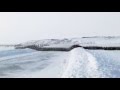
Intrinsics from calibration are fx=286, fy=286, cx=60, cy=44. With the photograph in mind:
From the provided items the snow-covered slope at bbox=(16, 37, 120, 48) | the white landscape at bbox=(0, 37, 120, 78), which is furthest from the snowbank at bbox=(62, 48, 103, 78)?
the snow-covered slope at bbox=(16, 37, 120, 48)

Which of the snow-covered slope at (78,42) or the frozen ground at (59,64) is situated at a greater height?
the snow-covered slope at (78,42)

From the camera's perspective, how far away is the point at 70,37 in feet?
12.5

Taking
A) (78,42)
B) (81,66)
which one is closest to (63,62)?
(81,66)

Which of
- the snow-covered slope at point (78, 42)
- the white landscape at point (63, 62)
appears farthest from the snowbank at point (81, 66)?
the snow-covered slope at point (78, 42)

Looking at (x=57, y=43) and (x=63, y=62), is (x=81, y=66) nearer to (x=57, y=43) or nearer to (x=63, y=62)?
(x=63, y=62)

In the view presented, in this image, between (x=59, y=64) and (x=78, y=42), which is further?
(x=78, y=42)

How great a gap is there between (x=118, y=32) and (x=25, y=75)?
51.8 inches

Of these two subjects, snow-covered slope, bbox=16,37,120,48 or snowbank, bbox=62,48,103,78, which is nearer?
snowbank, bbox=62,48,103,78

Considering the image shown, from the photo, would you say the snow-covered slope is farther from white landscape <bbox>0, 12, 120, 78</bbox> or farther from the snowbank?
the snowbank

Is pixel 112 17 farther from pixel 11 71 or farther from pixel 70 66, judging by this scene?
pixel 11 71

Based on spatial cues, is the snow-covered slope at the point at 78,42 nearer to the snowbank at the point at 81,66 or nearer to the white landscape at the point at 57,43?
the white landscape at the point at 57,43
